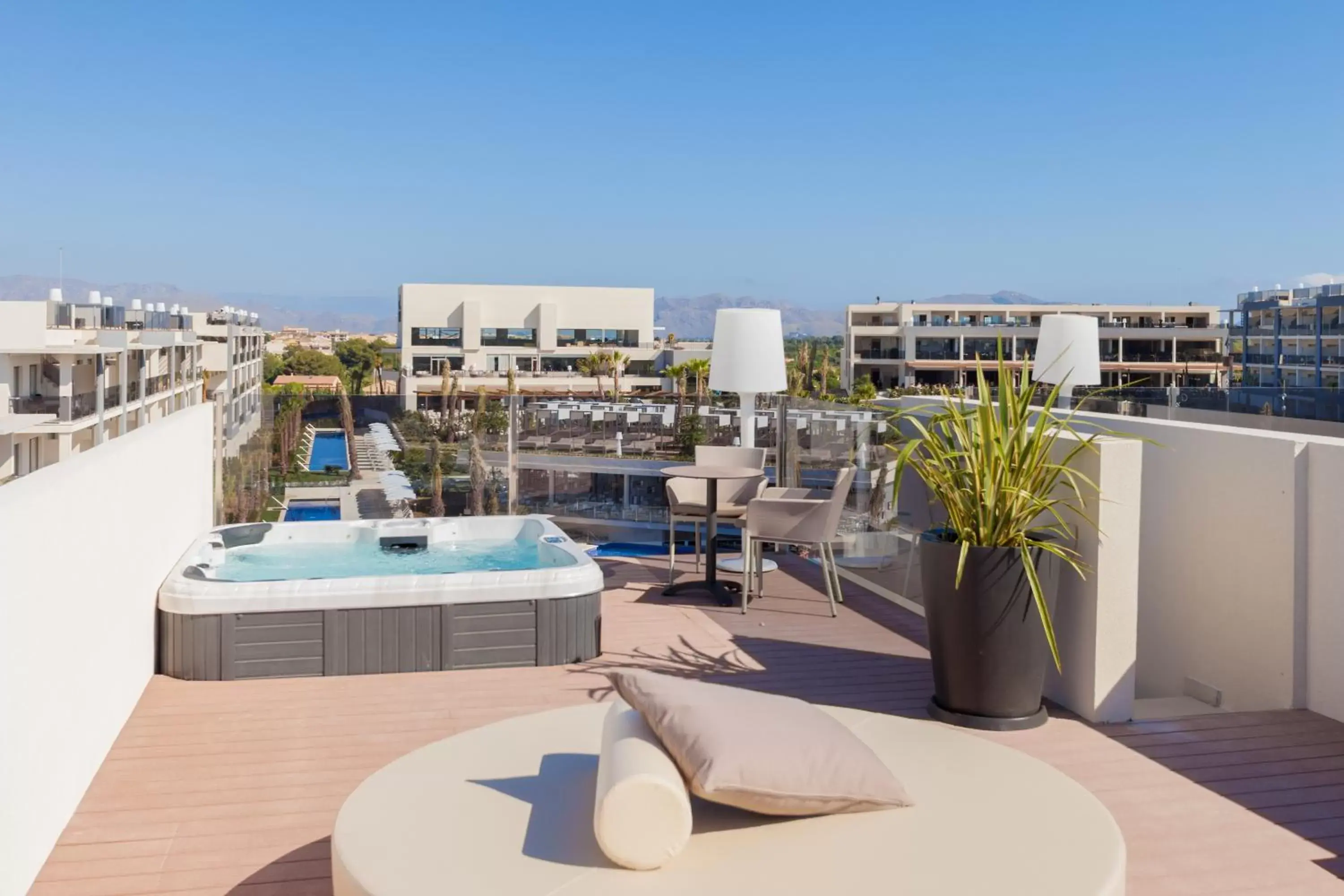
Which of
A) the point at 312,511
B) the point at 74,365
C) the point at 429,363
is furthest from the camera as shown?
the point at 429,363

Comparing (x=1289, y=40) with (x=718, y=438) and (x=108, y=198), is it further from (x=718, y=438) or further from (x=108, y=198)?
(x=108, y=198)

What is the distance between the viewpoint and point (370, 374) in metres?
76.4

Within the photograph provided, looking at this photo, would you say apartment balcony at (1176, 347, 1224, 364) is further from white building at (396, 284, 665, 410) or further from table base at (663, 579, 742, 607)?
table base at (663, 579, 742, 607)

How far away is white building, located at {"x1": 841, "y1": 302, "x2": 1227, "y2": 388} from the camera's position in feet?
177

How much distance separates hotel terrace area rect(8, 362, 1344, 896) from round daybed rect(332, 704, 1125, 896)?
0.05 feet

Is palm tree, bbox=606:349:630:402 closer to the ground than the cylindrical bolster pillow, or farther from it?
farther from it

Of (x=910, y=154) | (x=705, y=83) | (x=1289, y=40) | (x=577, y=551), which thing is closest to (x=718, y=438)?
(x=577, y=551)

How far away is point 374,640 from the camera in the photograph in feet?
15.0

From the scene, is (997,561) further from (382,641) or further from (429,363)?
(429,363)

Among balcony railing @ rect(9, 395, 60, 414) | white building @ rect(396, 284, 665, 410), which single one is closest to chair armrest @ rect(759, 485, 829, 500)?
balcony railing @ rect(9, 395, 60, 414)

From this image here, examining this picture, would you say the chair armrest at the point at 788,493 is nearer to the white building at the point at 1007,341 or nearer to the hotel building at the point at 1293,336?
the hotel building at the point at 1293,336

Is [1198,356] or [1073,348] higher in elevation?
[1198,356]

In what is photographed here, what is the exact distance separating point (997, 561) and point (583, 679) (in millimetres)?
1774

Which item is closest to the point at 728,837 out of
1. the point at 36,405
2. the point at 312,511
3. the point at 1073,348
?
the point at 312,511
